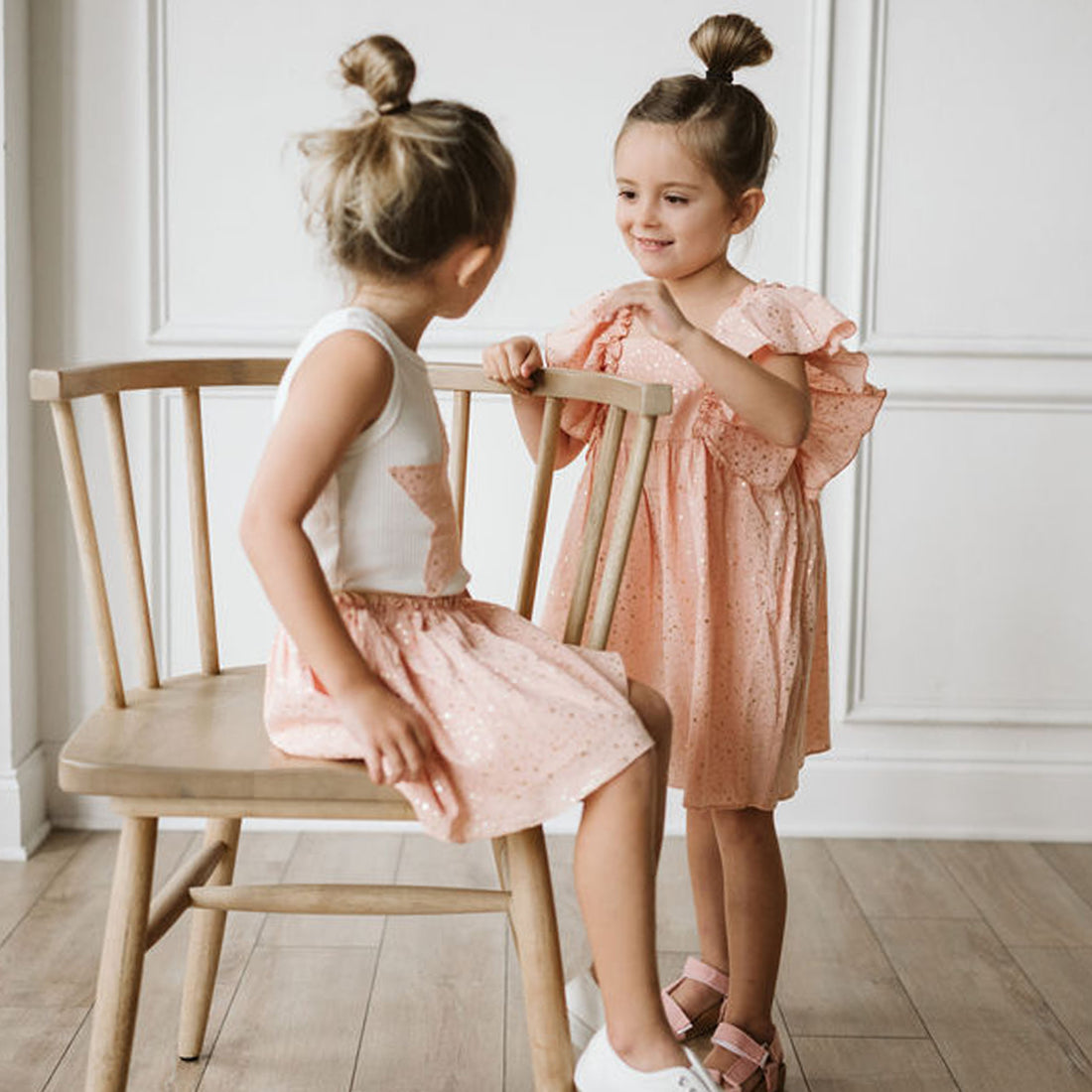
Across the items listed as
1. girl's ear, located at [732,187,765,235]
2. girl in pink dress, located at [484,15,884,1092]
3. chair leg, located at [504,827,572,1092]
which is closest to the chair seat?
chair leg, located at [504,827,572,1092]

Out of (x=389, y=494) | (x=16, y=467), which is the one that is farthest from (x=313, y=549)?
(x=16, y=467)

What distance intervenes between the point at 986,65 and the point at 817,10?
0.26 meters

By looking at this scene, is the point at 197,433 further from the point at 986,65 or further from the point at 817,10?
the point at 986,65

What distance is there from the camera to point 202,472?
1490 mm

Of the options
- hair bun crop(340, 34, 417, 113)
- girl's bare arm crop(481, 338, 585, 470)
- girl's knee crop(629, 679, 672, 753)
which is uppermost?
hair bun crop(340, 34, 417, 113)

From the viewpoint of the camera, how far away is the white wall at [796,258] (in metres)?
2.16

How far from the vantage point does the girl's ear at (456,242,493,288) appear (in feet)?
3.94

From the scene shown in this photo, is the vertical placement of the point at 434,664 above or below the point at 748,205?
below

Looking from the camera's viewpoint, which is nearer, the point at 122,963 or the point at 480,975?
the point at 122,963

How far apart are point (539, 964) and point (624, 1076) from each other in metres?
0.10

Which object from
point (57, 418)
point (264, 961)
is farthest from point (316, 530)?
point (264, 961)

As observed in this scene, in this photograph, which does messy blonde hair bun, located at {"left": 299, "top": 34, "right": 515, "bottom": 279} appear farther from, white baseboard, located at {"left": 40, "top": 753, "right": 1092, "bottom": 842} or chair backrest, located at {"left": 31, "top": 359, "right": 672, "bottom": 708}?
white baseboard, located at {"left": 40, "top": 753, "right": 1092, "bottom": 842}

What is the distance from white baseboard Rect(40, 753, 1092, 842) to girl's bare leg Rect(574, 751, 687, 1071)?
114 centimetres

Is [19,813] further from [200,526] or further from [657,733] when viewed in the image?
[657,733]
